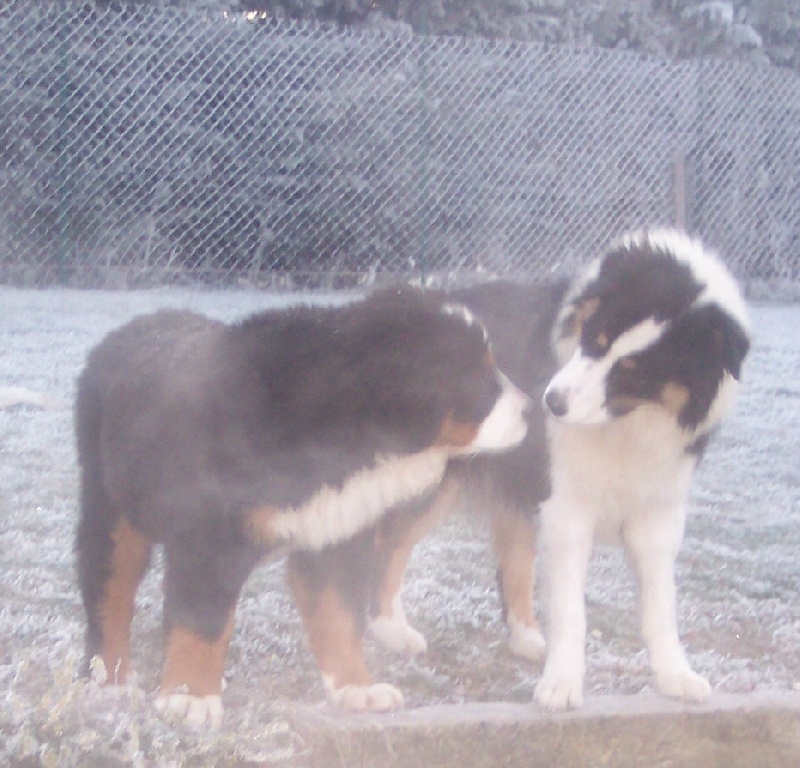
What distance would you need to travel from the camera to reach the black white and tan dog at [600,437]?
1929mm

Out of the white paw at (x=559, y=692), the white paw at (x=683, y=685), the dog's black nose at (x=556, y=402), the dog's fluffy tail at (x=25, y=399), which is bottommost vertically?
the white paw at (x=559, y=692)

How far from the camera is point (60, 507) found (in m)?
2.05

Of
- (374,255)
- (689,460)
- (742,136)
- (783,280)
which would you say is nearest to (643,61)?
(742,136)

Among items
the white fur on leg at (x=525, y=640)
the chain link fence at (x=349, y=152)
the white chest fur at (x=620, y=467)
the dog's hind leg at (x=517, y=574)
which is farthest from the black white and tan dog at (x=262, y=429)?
the white fur on leg at (x=525, y=640)

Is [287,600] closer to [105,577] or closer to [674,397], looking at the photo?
[105,577]

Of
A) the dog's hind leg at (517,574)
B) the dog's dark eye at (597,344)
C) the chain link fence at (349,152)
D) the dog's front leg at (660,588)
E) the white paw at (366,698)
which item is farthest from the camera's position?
the dog's hind leg at (517,574)

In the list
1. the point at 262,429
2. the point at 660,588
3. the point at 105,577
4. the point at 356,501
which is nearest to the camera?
the point at 262,429

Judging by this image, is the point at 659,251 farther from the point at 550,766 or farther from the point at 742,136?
the point at 550,766

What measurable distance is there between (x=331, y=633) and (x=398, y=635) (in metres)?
0.18

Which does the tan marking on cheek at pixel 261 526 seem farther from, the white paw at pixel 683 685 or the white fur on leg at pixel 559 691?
the white paw at pixel 683 685

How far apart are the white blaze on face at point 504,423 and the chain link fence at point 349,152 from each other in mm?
246

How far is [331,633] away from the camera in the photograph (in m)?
2.09

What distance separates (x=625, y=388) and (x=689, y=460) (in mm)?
314

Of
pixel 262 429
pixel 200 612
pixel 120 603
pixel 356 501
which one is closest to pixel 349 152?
pixel 262 429
